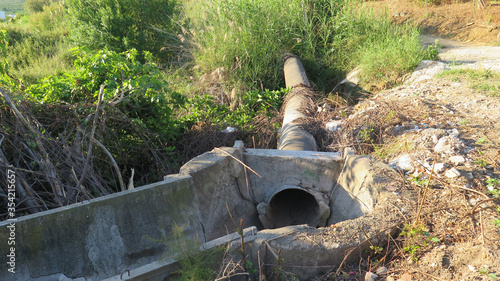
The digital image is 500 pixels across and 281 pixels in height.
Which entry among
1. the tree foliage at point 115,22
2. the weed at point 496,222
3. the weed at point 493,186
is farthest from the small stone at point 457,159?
the tree foliage at point 115,22

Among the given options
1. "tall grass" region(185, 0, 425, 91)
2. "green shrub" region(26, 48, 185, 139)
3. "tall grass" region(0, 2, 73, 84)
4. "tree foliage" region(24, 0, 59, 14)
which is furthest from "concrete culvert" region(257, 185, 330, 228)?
"tree foliage" region(24, 0, 59, 14)

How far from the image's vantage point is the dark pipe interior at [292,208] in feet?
14.7

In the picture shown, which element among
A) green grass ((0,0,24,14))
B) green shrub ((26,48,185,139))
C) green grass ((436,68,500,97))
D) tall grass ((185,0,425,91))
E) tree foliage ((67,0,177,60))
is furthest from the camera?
green grass ((0,0,24,14))

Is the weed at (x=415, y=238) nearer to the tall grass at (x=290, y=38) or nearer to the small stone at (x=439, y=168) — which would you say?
the small stone at (x=439, y=168)

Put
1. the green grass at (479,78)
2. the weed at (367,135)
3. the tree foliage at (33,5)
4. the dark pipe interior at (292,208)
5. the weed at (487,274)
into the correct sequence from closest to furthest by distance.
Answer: the weed at (487,274) → the dark pipe interior at (292,208) → the weed at (367,135) → the green grass at (479,78) → the tree foliage at (33,5)

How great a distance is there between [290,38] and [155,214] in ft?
21.1

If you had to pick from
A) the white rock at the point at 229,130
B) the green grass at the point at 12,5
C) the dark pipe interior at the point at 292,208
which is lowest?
the dark pipe interior at the point at 292,208

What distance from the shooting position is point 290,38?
8.94 metres

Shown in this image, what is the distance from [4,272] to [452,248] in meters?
3.41

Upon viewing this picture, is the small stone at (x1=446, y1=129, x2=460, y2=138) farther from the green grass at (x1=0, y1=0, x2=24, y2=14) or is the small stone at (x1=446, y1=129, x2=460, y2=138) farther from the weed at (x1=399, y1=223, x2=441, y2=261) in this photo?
the green grass at (x1=0, y1=0, x2=24, y2=14)

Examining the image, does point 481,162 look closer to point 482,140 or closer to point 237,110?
point 482,140

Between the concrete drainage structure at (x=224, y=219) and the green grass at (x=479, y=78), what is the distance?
3.03 m

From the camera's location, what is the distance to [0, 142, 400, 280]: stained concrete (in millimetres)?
3072

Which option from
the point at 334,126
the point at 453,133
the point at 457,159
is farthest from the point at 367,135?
the point at 457,159
